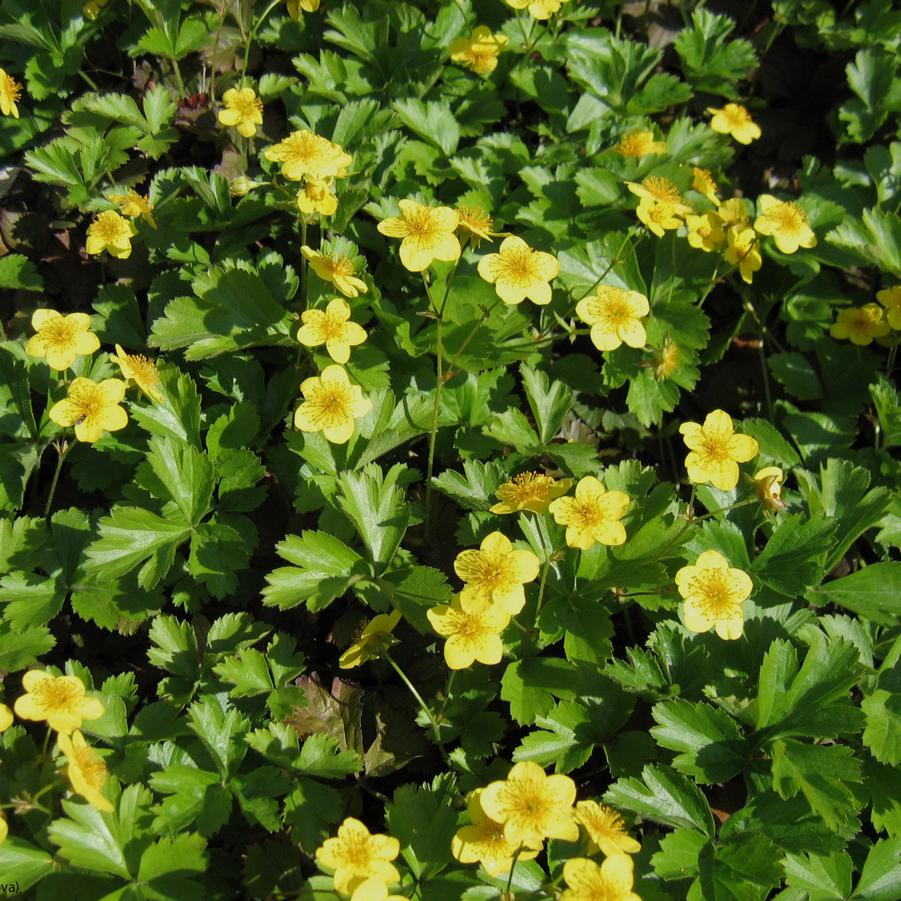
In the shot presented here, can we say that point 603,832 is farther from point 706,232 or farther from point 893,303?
point 893,303

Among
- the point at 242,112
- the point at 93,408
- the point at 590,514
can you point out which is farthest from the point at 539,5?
the point at 93,408

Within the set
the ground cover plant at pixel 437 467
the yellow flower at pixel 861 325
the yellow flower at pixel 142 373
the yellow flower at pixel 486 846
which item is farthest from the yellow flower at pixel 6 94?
the yellow flower at pixel 861 325

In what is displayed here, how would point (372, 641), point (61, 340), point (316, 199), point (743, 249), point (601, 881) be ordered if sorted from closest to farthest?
point (601, 881), point (372, 641), point (61, 340), point (316, 199), point (743, 249)

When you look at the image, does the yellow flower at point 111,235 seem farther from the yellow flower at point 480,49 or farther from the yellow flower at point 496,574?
the yellow flower at point 496,574

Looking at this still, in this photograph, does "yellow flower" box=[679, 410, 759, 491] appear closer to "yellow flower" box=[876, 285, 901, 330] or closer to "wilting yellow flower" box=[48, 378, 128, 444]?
"yellow flower" box=[876, 285, 901, 330]

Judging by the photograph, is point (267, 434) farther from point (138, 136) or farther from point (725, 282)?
point (725, 282)
